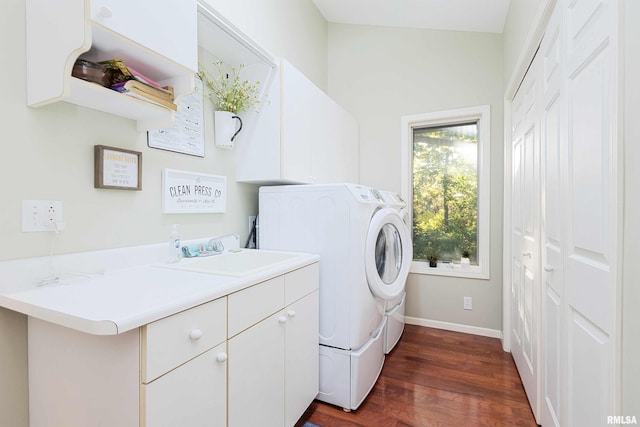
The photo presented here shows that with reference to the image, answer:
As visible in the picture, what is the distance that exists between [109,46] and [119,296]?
2.87 ft

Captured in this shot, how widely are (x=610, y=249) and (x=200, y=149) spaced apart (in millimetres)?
1796

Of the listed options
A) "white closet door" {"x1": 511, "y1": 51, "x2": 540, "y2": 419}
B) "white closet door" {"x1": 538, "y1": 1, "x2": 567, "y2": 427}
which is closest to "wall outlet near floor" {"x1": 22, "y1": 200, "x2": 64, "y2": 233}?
"white closet door" {"x1": 538, "y1": 1, "x2": 567, "y2": 427}

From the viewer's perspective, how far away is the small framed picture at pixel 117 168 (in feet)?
3.93

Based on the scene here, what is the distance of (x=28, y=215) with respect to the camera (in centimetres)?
101

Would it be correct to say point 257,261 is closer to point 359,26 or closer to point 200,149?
point 200,149

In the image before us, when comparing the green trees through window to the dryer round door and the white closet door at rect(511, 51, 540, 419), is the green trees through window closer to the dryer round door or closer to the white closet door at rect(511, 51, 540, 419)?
the white closet door at rect(511, 51, 540, 419)

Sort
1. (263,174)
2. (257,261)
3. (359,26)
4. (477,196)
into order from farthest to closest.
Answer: (359,26) < (477,196) < (263,174) < (257,261)

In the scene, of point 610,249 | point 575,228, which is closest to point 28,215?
point 610,249

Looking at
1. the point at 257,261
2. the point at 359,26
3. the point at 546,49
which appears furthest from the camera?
the point at 359,26

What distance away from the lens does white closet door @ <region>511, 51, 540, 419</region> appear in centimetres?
162

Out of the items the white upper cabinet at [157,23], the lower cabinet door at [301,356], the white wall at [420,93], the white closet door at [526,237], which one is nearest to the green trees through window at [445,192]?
the white wall at [420,93]

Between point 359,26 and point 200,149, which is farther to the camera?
point 359,26

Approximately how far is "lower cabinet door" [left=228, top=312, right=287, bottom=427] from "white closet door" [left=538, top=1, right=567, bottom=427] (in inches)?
45.9

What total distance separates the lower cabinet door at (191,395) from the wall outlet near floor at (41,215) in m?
0.71
